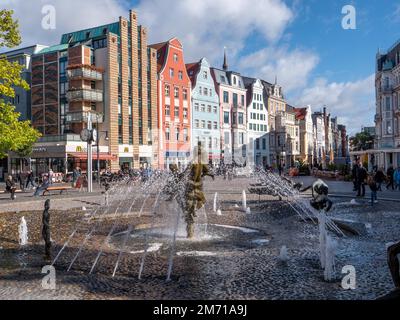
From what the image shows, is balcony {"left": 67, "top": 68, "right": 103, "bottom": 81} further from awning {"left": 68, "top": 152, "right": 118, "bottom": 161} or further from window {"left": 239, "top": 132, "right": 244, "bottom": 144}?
window {"left": 239, "top": 132, "right": 244, "bottom": 144}

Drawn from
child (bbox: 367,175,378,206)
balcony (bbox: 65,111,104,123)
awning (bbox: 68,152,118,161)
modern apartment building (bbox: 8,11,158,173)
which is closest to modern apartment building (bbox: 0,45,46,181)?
modern apartment building (bbox: 8,11,158,173)

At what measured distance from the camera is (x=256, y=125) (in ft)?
261

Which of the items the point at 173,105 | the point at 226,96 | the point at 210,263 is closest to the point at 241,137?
the point at 226,96

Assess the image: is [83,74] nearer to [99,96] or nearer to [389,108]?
[99,96]

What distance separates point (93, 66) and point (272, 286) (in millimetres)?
48873

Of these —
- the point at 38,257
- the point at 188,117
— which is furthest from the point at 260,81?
the point at 38,257

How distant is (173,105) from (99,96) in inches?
505

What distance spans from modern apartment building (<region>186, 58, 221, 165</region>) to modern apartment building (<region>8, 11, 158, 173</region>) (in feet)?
30.5

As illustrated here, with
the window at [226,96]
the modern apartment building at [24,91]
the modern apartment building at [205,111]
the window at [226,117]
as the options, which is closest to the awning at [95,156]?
the modern apartment building at [24,91]

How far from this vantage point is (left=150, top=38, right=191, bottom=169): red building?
61031 millimetres

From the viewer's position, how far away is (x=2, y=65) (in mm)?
16641

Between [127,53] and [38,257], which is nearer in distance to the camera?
[38,257]

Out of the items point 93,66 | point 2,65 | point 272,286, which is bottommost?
point 272,286
